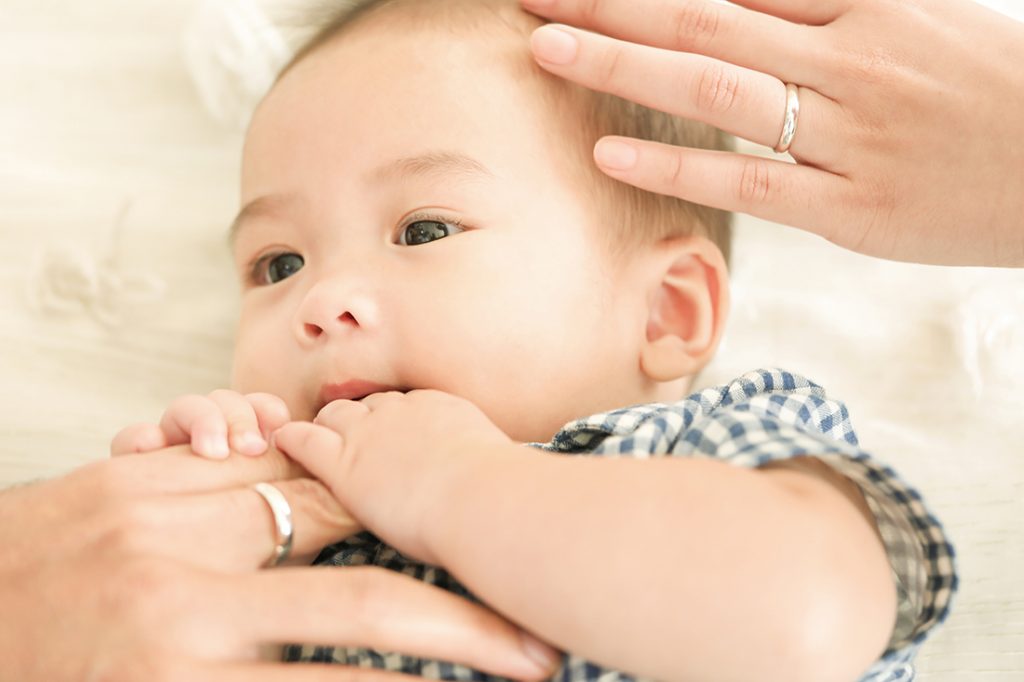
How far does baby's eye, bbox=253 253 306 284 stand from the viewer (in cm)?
148

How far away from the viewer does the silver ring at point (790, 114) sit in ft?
4.60

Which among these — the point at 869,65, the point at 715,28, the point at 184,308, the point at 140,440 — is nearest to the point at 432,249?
the point at 140,440

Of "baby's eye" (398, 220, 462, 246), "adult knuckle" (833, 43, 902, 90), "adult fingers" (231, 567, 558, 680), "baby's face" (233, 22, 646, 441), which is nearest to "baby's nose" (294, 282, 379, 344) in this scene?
"baby's face" (233, 22, 646, 441)

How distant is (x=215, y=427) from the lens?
1.15 meters

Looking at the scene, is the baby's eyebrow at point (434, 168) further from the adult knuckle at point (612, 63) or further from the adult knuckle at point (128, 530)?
the adult knuckle at point (128, 530)

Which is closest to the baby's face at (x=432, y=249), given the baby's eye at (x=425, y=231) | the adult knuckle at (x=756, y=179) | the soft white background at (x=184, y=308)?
the baby's eye at (x=425, y=231)

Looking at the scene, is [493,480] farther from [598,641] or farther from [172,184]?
[172,184]

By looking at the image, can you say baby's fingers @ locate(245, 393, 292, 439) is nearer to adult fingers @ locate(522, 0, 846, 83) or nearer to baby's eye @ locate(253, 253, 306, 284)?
baby's eye @ locate(253, 253, 306, 284)

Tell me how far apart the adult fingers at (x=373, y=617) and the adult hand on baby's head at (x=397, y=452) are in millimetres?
A: 70

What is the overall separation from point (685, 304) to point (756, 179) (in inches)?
7.6

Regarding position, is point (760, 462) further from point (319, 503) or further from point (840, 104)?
point (840, 104)

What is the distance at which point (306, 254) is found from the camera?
1.38 m

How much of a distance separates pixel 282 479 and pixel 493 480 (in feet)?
0.96

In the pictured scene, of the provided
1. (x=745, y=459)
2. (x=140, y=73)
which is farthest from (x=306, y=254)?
(x=140, y=73)
